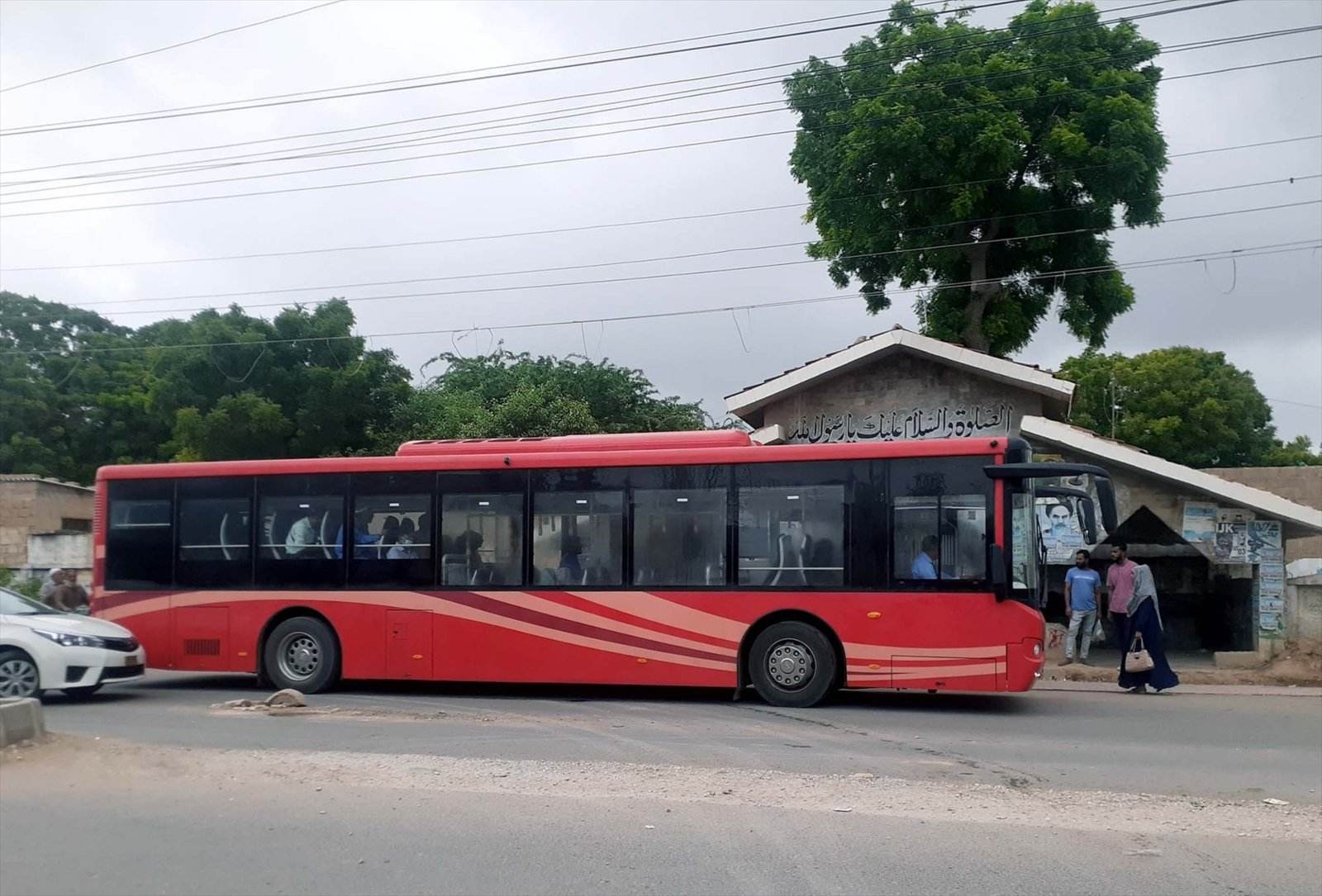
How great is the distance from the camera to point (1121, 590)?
15.6 m

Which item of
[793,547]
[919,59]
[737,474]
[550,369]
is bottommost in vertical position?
[793,547]

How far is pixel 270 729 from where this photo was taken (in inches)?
453

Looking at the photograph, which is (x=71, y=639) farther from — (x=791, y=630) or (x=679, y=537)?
(x=791, y=630)

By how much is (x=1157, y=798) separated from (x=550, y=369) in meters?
31.7

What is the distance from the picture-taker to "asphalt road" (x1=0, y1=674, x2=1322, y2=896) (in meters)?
6.53

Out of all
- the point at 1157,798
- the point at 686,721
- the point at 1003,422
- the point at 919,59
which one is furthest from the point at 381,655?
the point at 919,59

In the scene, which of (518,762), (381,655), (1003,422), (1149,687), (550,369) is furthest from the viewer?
(550,369)

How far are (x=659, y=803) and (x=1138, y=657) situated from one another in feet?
31.4

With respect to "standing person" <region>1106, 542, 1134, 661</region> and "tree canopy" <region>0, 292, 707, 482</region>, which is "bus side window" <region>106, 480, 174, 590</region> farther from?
"tree canopy" <region>0, 292, 707, 482</region>

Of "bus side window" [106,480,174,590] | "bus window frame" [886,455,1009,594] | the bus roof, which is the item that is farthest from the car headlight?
"bus window frame" [886,455,1009,594]

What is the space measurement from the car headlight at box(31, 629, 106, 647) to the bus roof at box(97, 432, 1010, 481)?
256 cm

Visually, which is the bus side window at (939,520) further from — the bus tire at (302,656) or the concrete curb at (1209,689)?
the bus tire at (302,656)

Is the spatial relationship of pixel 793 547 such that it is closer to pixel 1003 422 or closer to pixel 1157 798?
pixel 1157 798

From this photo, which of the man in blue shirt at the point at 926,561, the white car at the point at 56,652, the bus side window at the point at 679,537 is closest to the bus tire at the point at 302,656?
the white car at the point at 56,652
